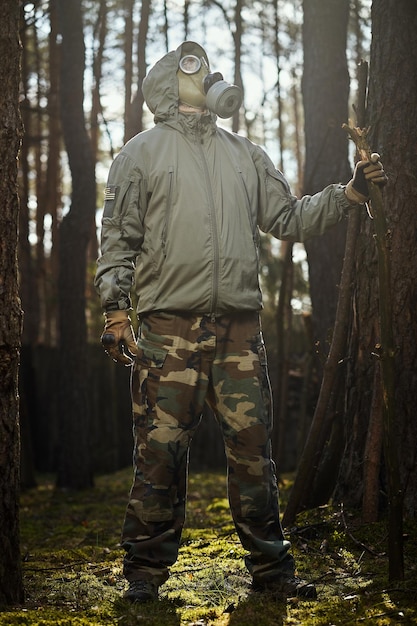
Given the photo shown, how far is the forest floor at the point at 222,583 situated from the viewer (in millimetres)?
3393

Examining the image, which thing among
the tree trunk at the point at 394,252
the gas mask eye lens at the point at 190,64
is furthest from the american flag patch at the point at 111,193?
the tree trunk at the point at 394,252

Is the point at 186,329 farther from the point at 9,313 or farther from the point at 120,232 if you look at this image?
the point at 9,313

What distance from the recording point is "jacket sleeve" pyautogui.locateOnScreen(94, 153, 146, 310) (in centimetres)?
379

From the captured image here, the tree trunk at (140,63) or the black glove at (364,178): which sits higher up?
the tree trunk at (140,63)

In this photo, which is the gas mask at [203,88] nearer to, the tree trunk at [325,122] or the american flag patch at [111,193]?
the american flag patch at [111,193]

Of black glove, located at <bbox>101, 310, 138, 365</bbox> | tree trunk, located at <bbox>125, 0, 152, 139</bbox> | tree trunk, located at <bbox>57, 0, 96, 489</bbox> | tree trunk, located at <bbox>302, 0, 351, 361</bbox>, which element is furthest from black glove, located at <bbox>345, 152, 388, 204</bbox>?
tree trunk, located at <bbox>125, 0, 152, 139</bbox>

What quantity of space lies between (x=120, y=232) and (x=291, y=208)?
2.77ft

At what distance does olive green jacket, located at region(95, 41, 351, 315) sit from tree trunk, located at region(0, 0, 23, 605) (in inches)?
16.3

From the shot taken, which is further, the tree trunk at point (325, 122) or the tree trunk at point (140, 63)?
the tree trunk at point (140, 63)

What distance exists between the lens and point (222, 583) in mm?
4027

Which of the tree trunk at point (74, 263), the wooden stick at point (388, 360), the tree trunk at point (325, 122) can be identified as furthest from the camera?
the tree trunk at point (74, 263)

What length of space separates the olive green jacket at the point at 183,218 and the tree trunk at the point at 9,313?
1.36 feet

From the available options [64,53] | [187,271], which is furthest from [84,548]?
[64,53]

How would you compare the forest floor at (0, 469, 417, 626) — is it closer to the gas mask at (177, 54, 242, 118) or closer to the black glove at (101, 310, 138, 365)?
the black glove at (101, 310, 138, 365)
